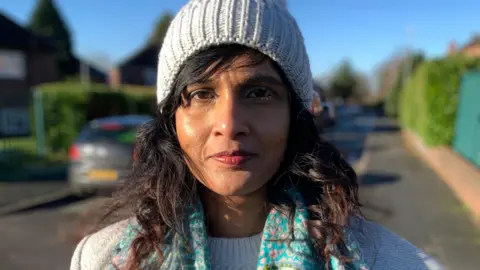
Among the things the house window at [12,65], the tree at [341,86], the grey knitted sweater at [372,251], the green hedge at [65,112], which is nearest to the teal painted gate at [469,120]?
the tree at [341,86]

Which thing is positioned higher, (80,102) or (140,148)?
(140,148)

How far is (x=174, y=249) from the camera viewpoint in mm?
1219

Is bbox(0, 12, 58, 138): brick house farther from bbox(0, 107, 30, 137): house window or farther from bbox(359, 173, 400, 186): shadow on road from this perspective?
bbox(359, 173, 400, 186): shadow on road

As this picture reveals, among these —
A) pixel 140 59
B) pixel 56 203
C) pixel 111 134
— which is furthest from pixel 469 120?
pixel 140 59

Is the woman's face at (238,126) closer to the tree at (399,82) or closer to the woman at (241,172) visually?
the woman at (241,172)

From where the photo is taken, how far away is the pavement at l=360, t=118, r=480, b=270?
4.57 m

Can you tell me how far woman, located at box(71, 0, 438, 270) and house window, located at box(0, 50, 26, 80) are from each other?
2049cm

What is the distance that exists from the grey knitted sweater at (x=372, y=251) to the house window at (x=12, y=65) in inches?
804

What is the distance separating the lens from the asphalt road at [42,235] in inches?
175

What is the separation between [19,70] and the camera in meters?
19.1

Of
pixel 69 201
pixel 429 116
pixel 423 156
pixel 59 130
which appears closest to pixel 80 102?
pixel 59 130

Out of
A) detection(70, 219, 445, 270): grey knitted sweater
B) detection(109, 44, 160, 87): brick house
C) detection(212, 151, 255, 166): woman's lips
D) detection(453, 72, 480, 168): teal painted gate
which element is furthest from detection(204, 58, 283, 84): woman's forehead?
detection(109, 44, 160, 87): brick house

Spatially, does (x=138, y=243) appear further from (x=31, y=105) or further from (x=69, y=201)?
(x=31, y=105)

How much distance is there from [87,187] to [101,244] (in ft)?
19.6
